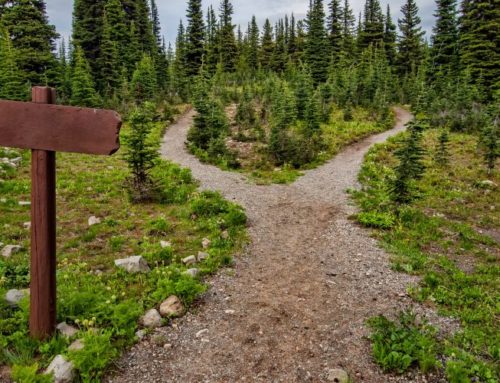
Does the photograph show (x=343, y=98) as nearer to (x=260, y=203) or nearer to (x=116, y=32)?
(x=260, y=203)

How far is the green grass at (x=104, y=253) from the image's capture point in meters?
4.84

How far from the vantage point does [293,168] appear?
20.5m

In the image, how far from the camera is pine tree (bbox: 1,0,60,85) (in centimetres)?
3198

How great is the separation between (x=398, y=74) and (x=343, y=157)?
38957 millimetres

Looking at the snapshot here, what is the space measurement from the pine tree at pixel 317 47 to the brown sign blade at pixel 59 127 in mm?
45280

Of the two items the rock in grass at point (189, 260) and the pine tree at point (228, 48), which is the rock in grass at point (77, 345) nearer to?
the rock in grass at point (189, 260)

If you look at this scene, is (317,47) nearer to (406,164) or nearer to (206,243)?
(406,164)

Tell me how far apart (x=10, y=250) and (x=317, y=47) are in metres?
46.5

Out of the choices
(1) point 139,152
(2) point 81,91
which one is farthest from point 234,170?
(2) point 81,91

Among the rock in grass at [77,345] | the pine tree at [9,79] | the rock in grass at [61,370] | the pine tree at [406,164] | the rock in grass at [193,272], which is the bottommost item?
the rock in grass at [61,370]

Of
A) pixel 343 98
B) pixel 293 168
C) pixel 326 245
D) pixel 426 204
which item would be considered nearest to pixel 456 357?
pixel 326 245

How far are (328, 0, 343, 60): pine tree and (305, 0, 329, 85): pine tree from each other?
3.61m

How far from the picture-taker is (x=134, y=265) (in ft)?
24.1

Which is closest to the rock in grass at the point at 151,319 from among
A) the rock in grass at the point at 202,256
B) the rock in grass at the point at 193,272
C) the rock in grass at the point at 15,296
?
the rock in grass at the point at 193,272
